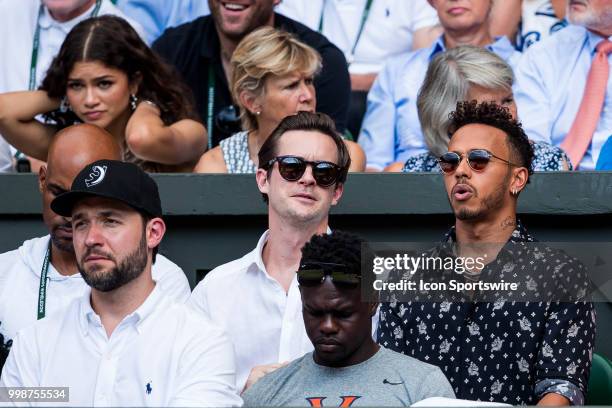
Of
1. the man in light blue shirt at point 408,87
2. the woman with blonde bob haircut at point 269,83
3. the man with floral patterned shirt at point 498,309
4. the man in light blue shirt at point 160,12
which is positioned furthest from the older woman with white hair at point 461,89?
the man in light blue shirt at point 160,12

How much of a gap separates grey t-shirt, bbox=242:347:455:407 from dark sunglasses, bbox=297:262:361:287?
26 centimetres

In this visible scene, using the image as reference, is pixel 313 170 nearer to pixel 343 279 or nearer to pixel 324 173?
pixel 324 173

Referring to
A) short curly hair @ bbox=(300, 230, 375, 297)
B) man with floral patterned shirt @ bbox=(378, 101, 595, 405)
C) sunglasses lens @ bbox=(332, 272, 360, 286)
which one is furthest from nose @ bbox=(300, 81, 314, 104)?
sunglasses lens @ bbox=(332, 272, 360, 286)

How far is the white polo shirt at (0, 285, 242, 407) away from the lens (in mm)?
4430

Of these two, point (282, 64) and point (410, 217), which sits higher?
point (282, 64)

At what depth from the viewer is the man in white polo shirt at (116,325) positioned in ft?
14.9

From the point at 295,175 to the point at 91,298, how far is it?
976 mm

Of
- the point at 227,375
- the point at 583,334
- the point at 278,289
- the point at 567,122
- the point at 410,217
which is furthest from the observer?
the point at 567,122

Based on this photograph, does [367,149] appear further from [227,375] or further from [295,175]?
[227,375]

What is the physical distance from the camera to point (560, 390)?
4648 mm

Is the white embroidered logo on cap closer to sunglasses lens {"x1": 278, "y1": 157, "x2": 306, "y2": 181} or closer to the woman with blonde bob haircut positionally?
sunglasses lens {"x1": 278, "y1": 157, "x2": 306, "y2": 181}

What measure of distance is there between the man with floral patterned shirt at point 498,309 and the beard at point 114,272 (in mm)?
966

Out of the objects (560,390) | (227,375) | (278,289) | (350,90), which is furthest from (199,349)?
(350,90)

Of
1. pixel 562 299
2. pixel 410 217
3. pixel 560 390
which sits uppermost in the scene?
pixel 410 217
